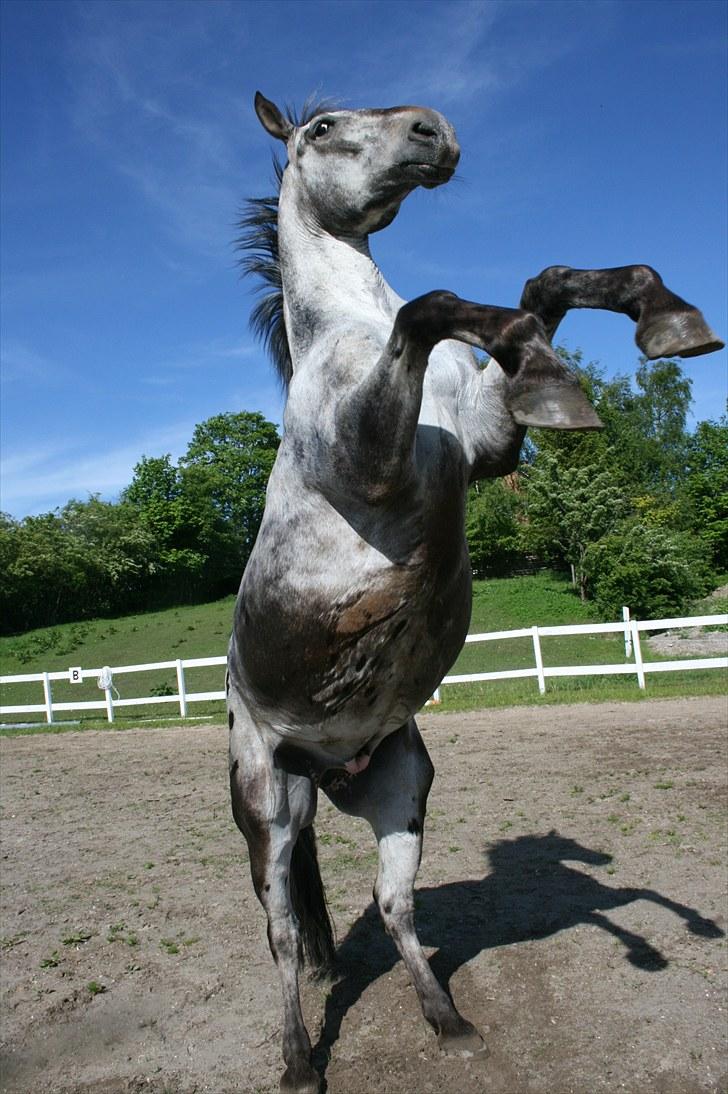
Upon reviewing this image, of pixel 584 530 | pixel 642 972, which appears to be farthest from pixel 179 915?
pixel 584 530

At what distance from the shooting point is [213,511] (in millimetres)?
54438

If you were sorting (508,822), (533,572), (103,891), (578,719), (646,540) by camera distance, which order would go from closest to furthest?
(103,891) → (508,822) → (578,719) → (646,540) → (533,572)

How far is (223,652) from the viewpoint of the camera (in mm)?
26719

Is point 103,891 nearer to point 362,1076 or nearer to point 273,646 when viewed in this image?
point 362,1076

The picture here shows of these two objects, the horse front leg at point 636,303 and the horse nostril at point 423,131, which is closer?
the horse front leg at point 636,303

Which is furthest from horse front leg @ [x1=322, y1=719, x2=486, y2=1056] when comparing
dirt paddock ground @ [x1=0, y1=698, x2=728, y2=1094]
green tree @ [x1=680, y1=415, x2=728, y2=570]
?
green tree @ [x1=680, y1=415, x2=728, y2=570]

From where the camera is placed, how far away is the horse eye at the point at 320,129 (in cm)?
289

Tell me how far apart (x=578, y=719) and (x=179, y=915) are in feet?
23.3

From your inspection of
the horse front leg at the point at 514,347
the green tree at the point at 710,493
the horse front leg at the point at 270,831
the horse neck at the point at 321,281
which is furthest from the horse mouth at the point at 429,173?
the green tree at the point at 710,493

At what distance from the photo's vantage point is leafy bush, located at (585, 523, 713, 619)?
29.0 metres

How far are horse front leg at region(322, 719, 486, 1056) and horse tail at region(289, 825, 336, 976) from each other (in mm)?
425

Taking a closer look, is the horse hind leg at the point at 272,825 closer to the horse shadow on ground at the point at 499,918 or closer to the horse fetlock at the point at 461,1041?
the horse shadow on ground at the point at 499,918

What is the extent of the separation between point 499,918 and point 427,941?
1.58ft

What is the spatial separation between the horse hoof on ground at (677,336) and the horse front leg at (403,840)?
2168mm
